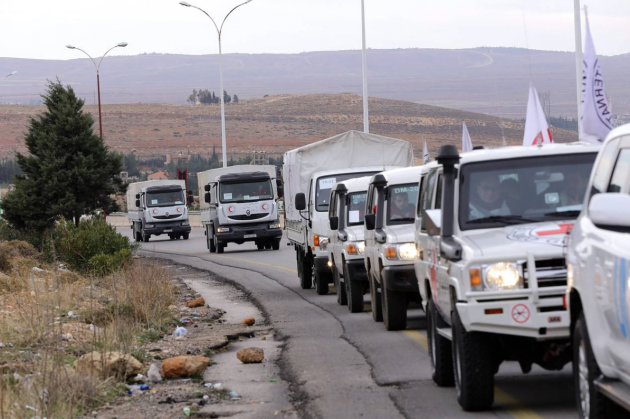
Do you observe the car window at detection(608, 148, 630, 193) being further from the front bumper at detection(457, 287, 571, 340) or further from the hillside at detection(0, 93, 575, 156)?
the hillside at detection(0, 93, 575, 156)

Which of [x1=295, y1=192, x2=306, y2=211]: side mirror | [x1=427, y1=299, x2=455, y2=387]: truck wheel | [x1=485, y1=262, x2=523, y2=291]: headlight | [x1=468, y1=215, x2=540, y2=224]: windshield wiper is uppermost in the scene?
[x1=468, y1=215, x2=540, y2=224]: windshield wiper

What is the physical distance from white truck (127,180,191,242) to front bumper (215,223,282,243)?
51.0 feet

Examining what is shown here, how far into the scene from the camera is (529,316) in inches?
304

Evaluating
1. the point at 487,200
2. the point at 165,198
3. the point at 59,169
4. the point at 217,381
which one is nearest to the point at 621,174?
the point at 487,200

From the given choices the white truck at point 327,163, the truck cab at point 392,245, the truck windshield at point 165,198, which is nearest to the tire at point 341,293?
the truck cab at point 392,245

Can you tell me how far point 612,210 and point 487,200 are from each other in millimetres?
3552

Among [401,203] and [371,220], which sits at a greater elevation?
[401,203]

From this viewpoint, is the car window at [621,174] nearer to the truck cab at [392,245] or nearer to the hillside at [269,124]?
the truck cab at [392,245]

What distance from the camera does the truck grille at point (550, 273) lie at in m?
7.79

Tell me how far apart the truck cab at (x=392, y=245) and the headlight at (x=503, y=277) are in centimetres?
532

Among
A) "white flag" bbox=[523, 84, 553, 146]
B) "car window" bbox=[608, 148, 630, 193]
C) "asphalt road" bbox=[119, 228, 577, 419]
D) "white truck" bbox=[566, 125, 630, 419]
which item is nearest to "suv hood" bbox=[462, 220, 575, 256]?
"white truck" bbox=[566, 125, 630, 419]

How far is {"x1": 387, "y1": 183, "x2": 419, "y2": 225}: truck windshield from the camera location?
49.4 ft

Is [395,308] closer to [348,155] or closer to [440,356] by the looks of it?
[440,356]

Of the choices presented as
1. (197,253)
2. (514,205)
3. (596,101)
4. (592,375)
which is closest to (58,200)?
(197,253)
